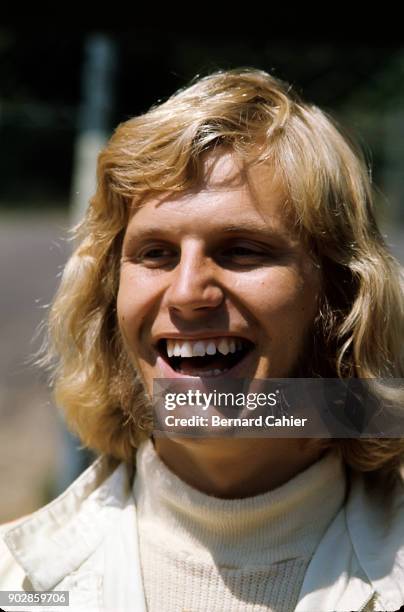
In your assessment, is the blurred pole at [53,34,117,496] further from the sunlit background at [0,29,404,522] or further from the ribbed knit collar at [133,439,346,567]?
the ribbed knit collar at [133,439,346,567]

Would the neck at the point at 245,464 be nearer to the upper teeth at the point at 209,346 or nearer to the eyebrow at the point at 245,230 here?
the upper teeth at the point at 209,346

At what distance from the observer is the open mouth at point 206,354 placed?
1.45 m

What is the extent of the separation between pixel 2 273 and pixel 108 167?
30.8 ft

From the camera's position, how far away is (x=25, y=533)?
160cm

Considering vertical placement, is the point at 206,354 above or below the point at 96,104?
below

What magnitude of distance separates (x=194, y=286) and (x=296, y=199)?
0.79 ft

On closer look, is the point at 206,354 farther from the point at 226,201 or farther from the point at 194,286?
the point at 226,201

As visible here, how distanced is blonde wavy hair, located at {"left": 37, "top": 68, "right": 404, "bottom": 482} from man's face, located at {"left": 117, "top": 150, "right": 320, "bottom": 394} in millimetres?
43

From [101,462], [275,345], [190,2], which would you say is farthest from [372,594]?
[190,2]

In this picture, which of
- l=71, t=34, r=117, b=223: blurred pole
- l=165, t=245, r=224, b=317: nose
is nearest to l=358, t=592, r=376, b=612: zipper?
l=165, t=245, r=224, b=317: nose

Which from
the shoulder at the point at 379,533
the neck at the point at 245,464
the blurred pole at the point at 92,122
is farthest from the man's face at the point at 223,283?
the blurred pole at the point at 92,122

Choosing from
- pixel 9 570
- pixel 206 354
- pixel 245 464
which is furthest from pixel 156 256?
pixel 9 570

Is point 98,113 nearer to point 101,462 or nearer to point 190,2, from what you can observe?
point 190,2

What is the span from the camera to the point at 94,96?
2.96 metres
